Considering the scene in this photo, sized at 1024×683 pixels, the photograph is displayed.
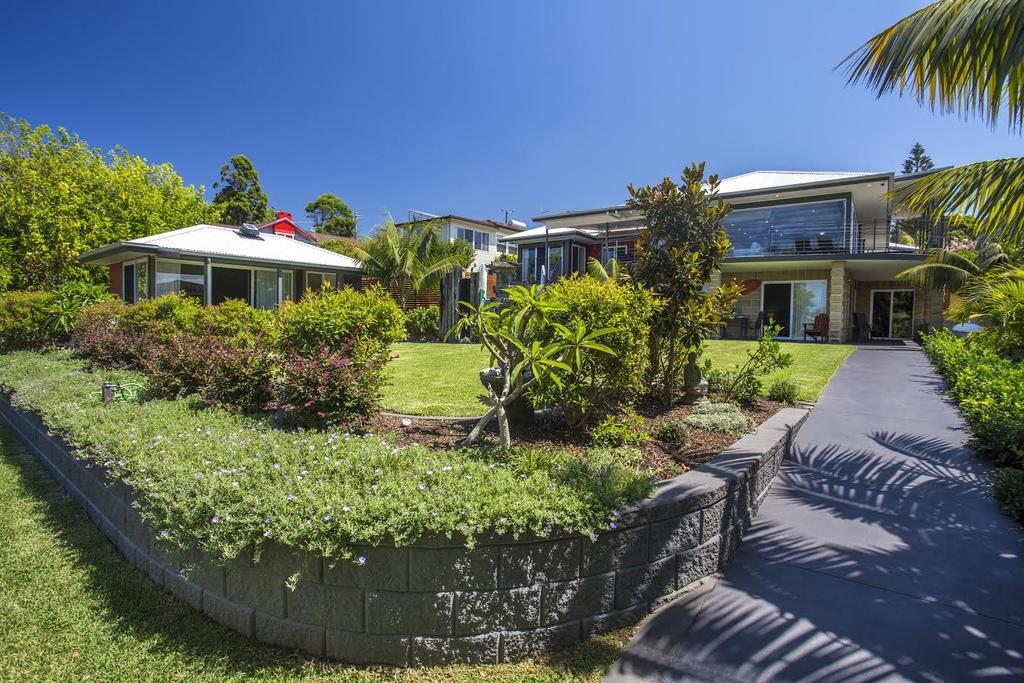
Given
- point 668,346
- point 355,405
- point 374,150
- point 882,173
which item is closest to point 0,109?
point 374,150

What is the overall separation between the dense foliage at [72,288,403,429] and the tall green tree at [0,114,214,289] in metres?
18.8

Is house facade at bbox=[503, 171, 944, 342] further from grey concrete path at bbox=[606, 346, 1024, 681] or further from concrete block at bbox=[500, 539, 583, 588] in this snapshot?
concrete block at bbox=[500, 539, 583, 588]

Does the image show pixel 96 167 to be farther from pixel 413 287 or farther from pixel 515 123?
pixel 515 123

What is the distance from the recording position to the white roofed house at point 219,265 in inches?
637

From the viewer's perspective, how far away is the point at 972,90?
3.87m

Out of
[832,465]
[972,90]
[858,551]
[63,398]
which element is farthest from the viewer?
[63,398]

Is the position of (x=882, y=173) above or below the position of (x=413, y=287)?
above

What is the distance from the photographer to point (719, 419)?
5070 mm

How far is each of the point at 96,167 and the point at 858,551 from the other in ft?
106

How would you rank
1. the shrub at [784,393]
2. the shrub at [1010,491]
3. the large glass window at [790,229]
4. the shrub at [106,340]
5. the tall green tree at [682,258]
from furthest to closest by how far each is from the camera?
the large glass window at [790,229], the shrub at [106,340], the shrub at [784,393], the tall green tree at [682,258], the shrub at [1010,491]

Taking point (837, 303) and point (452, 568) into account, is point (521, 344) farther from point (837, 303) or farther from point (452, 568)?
point (837, 303)

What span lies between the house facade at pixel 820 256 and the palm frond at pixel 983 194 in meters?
12.7

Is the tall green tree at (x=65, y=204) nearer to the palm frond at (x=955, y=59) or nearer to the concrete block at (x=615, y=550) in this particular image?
the concrete block at (x=615, y=550)

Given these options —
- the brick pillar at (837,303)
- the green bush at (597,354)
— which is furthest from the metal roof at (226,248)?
the brick pillar at (837,303)
